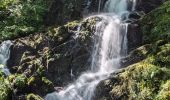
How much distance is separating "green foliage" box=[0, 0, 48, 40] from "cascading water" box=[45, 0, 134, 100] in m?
5.02

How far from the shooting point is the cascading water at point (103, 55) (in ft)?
46.3

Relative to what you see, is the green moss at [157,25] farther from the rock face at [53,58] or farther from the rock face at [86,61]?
the rock face at [53,58]

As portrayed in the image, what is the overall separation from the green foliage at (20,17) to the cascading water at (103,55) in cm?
502

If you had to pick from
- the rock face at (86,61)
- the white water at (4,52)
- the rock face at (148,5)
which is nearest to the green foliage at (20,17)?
the white water at (4,52)

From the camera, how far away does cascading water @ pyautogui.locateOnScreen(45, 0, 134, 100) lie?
556 inches

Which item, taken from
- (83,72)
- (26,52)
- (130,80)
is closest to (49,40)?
(26,52)

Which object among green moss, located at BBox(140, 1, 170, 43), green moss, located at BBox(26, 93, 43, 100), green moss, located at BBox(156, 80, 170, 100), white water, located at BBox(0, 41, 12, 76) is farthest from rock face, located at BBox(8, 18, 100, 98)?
green moss, located at BBox(156, 80, 170, 100)

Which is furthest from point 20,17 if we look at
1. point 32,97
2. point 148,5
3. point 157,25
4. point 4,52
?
point 157,25

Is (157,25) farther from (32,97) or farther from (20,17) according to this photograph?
(20,17)

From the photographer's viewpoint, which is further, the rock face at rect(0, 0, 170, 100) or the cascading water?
the cascading water

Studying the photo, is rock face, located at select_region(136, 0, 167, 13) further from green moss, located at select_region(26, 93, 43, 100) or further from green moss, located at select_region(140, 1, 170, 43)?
green moss, located at select_region(26, 93, 43, 100)

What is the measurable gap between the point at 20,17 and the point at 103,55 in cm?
760

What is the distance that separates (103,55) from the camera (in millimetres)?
15969

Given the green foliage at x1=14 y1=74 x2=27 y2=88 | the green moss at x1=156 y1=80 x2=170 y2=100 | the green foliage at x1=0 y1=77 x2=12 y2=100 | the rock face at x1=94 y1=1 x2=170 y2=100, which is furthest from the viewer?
the green foliage at x1=14 y1=74 x2=27 y2=88
